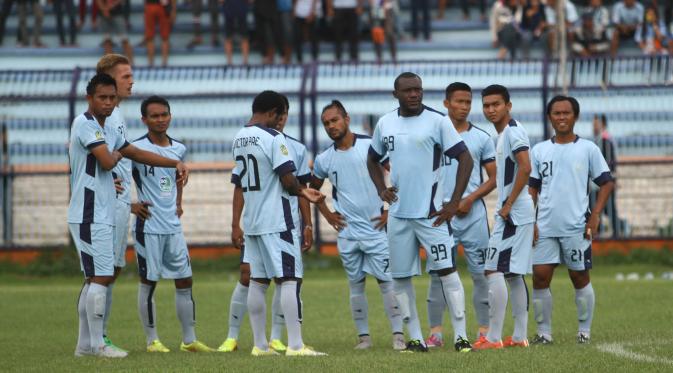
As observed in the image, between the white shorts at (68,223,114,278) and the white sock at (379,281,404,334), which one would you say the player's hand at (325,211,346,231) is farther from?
the white shorts at (68,223,114,278)

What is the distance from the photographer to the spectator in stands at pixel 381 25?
1096 inches

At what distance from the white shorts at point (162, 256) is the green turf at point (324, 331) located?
0.80 metres

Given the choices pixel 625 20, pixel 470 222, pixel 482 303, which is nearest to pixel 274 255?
pixel 470 222

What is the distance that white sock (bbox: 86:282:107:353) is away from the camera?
11.5 m

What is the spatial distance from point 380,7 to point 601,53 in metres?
4.72

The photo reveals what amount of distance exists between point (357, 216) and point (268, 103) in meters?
1.85

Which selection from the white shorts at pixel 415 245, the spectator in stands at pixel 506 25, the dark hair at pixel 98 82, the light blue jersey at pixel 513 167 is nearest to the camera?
the white shorts at pixel 415 245

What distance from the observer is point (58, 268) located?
22531mm

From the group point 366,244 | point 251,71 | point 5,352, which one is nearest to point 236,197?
point 366,244

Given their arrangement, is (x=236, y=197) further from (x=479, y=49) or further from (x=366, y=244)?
(x=479, y=49)

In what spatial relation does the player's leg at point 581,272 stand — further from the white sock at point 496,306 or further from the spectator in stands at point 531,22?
the spectator in stands at point 531,22

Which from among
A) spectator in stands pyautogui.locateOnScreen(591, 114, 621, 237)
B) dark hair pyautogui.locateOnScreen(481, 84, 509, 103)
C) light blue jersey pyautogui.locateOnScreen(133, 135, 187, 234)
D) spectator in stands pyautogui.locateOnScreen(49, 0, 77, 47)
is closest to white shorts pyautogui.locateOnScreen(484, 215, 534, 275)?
dark hair pyautogui.locateOnScreen(481, 84, 509, 103)

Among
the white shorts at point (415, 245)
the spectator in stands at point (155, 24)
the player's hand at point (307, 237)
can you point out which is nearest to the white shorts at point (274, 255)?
the player's hand at point (307, 237)

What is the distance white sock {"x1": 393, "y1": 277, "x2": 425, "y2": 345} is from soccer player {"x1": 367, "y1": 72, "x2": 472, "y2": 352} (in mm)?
15
